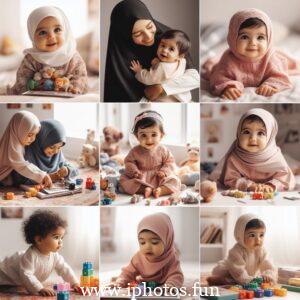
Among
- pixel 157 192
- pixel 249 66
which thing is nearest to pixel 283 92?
pixel 249 66

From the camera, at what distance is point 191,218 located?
3.01 meters

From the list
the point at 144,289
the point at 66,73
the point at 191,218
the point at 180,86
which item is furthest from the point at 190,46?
the point at 144,289

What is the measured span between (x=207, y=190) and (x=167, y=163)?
0.67 feet

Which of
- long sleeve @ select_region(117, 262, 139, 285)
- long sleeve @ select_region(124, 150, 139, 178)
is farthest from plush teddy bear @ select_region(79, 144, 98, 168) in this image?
long sleeve @ select_region(117, 262, 139, 285)

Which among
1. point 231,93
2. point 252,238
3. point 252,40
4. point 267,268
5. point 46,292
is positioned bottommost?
point 46,292

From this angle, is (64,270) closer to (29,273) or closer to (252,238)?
(29,273)

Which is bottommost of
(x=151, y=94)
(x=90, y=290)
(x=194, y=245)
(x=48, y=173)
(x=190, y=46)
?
(x=90, y=290)

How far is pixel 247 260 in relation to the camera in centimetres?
304

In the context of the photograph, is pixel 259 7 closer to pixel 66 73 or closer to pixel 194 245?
pixel 66 73

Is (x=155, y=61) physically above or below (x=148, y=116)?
above

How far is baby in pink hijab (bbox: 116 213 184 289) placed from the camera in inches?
118

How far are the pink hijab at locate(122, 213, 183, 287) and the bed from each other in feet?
1.82

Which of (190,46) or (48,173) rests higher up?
(190,46)

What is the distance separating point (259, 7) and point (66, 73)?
86 cm
